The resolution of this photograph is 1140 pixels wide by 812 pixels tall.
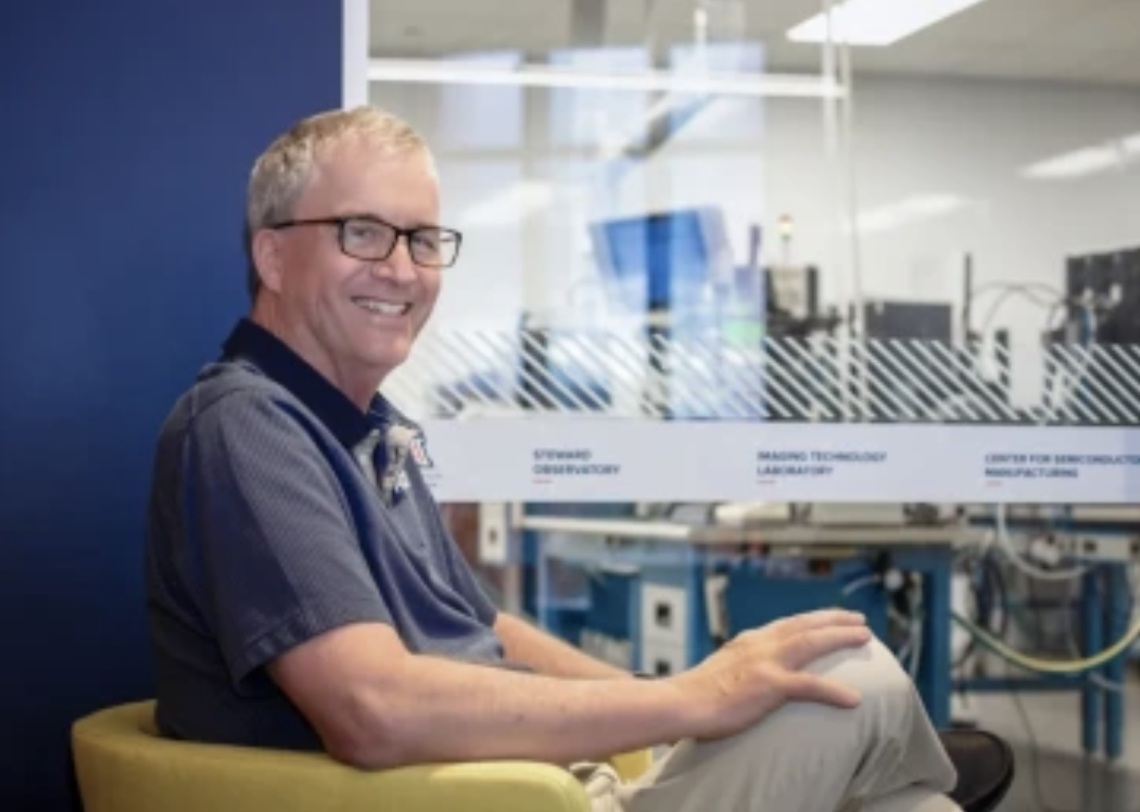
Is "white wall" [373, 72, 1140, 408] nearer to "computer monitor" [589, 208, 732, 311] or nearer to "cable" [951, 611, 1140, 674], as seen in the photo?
"computer monitor" [589, 208, 732, 311]

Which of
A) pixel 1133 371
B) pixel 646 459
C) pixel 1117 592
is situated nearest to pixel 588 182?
pixel 646 459

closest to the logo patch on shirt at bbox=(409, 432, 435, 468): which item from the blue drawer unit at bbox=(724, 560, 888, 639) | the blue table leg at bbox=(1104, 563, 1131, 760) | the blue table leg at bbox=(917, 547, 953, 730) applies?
the blue drawer unit at bbox=(724, 560, 888, 639)

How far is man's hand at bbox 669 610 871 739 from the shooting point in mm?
Result: 1469

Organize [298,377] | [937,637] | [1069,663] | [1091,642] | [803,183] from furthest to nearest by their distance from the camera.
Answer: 1. [1091,642]
2. [1069,663]
3. [937,637]
4. [803,183]
5. [298,377]

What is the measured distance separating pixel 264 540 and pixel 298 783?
23 cm

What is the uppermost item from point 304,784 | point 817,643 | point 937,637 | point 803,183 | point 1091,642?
point 803,183

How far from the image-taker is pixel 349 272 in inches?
69.5

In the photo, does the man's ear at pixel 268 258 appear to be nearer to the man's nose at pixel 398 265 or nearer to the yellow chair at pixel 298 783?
the man's nose at pixel 398 265

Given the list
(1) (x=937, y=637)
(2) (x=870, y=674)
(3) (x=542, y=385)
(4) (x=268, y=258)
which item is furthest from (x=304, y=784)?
(1) (x=937, y=637)

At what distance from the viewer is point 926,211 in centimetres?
410

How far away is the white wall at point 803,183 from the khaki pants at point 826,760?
1349 mm

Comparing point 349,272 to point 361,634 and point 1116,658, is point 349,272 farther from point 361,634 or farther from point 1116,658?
point 1116,658

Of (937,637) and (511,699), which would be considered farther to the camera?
(937,637)

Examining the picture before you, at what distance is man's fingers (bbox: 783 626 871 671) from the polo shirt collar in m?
0.56
